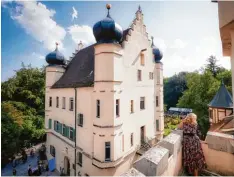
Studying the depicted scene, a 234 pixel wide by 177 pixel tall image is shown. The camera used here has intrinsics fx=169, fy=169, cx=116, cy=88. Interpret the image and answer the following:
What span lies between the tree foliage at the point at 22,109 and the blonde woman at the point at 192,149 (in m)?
20.1

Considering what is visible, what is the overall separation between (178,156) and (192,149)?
53cm

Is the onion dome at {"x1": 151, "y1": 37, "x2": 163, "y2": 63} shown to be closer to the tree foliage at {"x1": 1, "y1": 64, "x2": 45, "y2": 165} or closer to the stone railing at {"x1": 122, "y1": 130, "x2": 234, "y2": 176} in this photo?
the stone railing at {"x1": 122, "y1": 130, "x2": 234, "y2": 176}

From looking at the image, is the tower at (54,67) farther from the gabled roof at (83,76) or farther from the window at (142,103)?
the window at (142,103)

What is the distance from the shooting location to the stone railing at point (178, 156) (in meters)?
4.10

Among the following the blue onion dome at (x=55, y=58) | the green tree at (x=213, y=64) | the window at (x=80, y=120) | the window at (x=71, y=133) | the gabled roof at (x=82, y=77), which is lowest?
the window at (x=71, y=133)

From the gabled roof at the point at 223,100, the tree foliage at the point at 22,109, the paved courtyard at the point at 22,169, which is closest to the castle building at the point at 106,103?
the paved courtyard at the point at 22,169

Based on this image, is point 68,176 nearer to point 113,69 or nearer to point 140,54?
point 113,69

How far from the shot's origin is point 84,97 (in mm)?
15438

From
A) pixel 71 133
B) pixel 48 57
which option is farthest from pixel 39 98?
pixel 71 133

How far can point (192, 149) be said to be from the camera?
573 cm

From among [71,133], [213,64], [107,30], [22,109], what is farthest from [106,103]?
[213,64]

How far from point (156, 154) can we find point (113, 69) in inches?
378

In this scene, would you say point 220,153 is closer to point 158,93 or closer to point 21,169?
point 158,93

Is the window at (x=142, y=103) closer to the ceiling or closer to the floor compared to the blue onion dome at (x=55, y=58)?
closer to the floor
